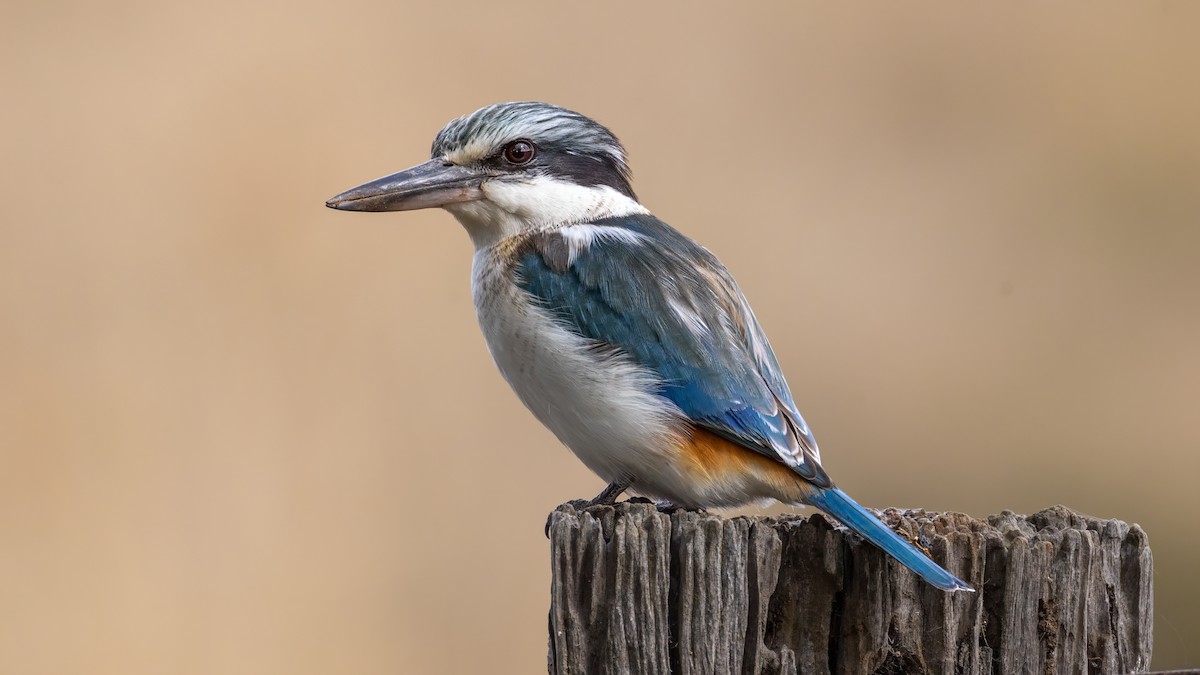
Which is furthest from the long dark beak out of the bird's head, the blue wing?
the blue wing

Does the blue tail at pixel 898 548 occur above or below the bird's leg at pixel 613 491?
below

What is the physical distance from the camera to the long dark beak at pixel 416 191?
354cm

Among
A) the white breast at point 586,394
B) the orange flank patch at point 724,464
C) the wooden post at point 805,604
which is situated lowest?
the wooden post at point 805,604

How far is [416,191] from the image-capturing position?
3543 millimetres

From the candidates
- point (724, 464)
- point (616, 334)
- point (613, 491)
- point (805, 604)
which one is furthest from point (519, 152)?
point (805, 604)

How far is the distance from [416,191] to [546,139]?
1.32ft

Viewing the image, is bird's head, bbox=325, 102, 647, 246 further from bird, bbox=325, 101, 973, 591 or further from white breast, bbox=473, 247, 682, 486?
white breast, bbox=473, 247, 682, 486

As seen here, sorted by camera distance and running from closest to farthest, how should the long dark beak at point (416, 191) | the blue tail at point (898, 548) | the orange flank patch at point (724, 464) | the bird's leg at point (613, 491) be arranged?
the blue tail at point (898, 548) → the orange flank patch at point (724, 464) → the bird's leg at point (613, 491) → the long dark beak at point (416, 191)

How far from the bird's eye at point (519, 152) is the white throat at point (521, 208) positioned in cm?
6

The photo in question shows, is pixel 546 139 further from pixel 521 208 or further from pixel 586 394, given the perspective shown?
pixel 586 394

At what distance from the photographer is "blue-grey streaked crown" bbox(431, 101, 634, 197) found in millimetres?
3607

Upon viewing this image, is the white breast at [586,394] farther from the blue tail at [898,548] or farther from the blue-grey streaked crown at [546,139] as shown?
the blue tail at [898,548]

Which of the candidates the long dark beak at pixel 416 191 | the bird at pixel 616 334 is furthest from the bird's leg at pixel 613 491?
the long dark beak at pixel 416 191

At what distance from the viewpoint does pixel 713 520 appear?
2.30m
